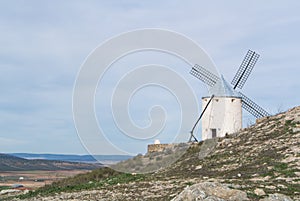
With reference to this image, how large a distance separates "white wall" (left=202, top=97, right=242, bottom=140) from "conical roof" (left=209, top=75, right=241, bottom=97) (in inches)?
19.7

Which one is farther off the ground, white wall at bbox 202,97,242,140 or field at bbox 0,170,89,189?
white wall at bbox 202,97,242,140

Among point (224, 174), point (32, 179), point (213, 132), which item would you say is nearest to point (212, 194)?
point (224, 174)

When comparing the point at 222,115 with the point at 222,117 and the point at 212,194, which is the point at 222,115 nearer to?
the point at 222,117

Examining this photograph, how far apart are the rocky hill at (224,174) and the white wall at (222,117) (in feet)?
11.0

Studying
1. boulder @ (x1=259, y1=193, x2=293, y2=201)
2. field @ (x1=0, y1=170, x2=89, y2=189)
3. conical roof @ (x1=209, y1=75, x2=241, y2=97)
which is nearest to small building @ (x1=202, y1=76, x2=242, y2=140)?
conical roof @ (x1=209, y1=75, x2=241, y2=97)

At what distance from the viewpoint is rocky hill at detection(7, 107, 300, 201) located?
21.5m

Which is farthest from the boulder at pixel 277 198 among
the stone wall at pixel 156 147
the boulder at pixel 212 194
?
the stone wall at pixel 156 147

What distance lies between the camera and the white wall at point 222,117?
156 feet

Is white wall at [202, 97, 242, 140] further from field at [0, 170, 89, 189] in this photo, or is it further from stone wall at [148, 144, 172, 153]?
field at [0, 170, 89, 189]

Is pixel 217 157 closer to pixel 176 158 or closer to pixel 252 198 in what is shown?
pixel 176 158

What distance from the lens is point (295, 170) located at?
1080 inches

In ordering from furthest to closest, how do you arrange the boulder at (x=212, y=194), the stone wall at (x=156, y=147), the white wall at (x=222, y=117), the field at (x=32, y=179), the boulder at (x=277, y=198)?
1. the field at (x=32, y=179)
2. the stone wall at (x=156, y=147)
3. the white wall at (x=222, y=117)
4. the boulder at (x=277, y=198)
5. the boulder at (x=212, y=194)

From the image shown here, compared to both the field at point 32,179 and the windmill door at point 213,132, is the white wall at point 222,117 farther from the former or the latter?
the field at point 32,179

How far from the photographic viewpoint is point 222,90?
4888 cm
